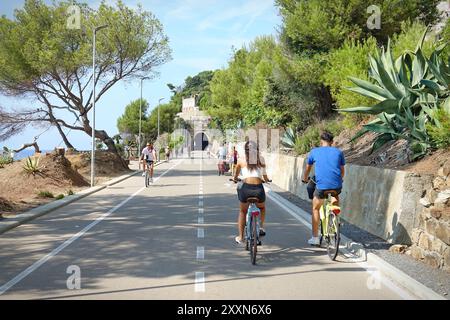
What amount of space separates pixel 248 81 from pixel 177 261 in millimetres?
53042

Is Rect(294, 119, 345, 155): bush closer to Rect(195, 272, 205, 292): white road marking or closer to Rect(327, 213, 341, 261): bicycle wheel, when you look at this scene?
Rect(327, 213, 341, 261): bicycle wheel

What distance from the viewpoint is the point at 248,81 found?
59500 millimetres

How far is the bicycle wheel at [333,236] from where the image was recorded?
25.2 feet

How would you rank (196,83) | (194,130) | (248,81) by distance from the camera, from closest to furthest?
(248,81) → (194,130) → (196,83)

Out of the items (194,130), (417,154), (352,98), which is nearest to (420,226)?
(417,154)

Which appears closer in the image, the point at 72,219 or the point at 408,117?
the point at 408,117

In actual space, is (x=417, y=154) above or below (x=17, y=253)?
above

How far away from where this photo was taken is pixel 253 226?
7621 mm

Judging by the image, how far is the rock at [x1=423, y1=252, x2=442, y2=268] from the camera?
681 cm

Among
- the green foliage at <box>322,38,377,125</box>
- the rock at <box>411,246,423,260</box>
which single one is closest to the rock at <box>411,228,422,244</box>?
the rock at <box>411,246,423,260</box>

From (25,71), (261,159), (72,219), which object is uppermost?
(25,71)

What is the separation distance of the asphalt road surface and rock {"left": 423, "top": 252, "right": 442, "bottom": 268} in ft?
2.86

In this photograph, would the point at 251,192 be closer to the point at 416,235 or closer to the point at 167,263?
the point at 167,263
